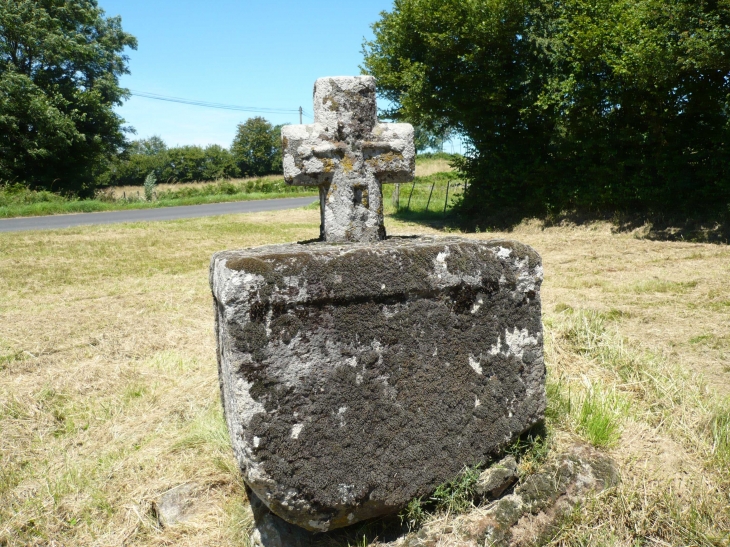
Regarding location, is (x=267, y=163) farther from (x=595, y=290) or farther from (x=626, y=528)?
(x=626, y=528)

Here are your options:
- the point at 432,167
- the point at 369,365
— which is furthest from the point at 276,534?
the point at 432,167

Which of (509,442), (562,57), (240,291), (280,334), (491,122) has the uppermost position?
(562,57)

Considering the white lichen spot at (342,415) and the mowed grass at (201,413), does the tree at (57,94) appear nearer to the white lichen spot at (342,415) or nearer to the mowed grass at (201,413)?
the mowed grass at (201,413)

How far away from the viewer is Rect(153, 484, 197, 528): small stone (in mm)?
2957

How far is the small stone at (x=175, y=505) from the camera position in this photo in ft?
9.70

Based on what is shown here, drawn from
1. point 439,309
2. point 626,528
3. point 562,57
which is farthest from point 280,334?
point 562,57

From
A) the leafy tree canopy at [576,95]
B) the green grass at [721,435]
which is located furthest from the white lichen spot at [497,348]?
the leafy tree canopy at [576,95]

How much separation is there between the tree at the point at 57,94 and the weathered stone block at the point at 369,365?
91.4ft

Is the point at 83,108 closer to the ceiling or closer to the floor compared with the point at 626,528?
closer to the ceiling

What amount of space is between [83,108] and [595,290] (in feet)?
93.2

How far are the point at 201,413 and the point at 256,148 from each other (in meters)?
51.9

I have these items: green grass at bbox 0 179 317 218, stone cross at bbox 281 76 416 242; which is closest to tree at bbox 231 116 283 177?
green grass at bbox 0 179 317 218

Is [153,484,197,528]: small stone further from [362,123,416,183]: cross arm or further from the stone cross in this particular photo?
[362,123,416,183]: cross arm

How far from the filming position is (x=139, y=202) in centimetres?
2827
